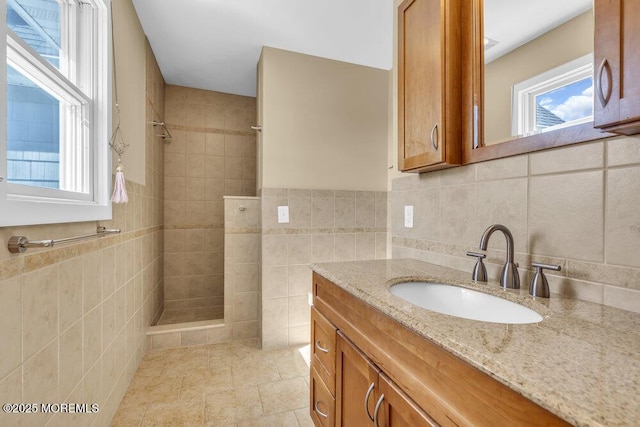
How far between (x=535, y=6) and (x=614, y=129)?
0.59 meters

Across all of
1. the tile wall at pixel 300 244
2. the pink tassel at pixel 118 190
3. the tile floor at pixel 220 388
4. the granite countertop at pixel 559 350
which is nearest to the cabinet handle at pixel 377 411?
the granite countertop at pixel 559 350

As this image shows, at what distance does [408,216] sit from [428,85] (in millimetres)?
658

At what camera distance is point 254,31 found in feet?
7.30

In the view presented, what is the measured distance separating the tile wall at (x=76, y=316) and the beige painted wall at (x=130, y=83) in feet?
0.55

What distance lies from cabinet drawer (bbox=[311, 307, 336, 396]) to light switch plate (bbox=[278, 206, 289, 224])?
1.13 metres

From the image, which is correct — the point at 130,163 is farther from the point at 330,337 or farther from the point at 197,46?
the point at 330,337

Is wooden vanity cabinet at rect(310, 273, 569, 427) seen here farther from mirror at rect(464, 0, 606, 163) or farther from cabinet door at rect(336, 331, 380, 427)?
mirror at rect(464, 0, 606, 163)

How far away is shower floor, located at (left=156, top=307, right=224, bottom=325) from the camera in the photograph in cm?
296

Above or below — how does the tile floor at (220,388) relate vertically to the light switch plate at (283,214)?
below

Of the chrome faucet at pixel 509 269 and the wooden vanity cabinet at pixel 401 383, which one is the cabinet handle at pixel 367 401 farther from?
the chrome faucet at pixel 509 269

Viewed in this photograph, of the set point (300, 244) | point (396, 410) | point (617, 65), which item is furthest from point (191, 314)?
point (617, 65)

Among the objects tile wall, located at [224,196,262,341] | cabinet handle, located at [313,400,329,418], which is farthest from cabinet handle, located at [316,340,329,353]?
tile wall, located at [224,196,262,341]

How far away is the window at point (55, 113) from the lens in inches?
35.6

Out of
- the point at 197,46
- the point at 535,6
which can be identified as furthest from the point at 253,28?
the point at 535,6
